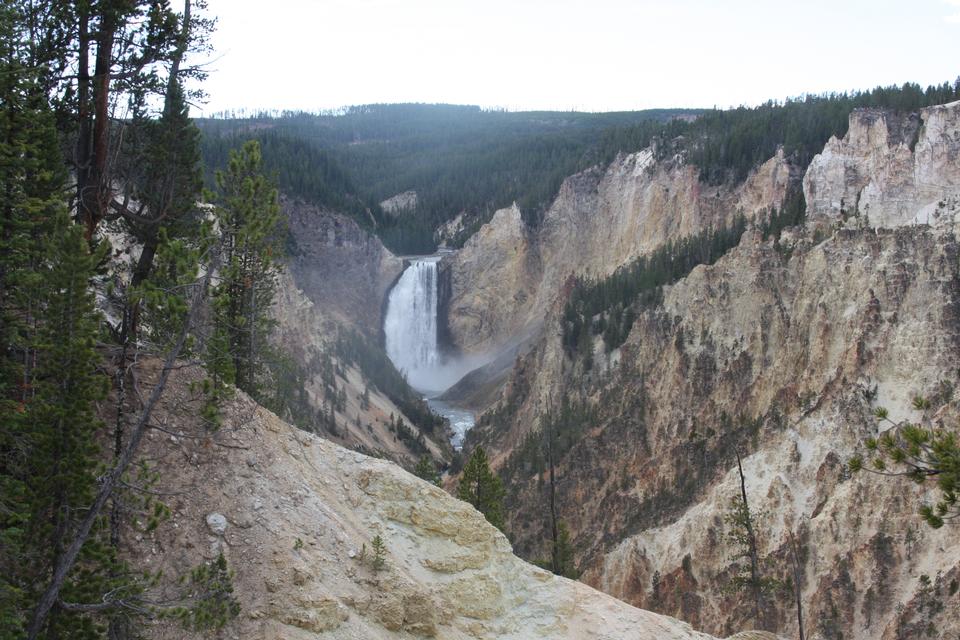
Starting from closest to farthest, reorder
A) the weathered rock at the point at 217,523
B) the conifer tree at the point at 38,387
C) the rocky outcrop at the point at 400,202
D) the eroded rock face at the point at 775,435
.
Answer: the conifer tree at the point at 38,387 < the weathered rock at the point at 217,523 < the eroded rock face at the point at 775,435 < the rocky outcrop at the point at 400,202

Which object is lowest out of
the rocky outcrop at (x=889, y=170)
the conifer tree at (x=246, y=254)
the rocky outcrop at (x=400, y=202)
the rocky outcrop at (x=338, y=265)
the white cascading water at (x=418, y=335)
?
the white cascading water at (x=418, y=335)

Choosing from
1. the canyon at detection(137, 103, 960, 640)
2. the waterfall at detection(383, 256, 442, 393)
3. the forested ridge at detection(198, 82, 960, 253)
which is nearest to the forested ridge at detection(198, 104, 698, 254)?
the forested ridge at detection(198, 82, 960, 253)

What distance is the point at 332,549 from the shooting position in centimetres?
1269

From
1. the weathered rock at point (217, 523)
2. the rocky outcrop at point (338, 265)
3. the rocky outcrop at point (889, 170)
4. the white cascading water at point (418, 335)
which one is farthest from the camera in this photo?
the white cascading water at point (418, 335)

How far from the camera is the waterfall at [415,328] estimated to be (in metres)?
86.6

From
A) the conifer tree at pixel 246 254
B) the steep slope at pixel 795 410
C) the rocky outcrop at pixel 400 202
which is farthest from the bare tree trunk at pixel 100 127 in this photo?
the rocky outcrop at pixel 400 202

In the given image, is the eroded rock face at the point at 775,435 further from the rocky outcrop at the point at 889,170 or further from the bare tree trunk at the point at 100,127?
the bare tree trunk at the point at 100,127

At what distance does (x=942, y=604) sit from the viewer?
Result: 81.5ft

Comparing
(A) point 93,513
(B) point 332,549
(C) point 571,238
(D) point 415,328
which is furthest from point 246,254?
(C) point 571,238

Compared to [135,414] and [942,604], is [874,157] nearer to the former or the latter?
[942,604]

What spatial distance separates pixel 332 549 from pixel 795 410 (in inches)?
1037

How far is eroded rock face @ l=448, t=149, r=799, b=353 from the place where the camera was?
69.9 metres

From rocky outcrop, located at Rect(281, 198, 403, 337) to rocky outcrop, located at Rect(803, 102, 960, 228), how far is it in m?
45.6

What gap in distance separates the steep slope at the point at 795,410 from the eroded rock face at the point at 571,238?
21.9m
